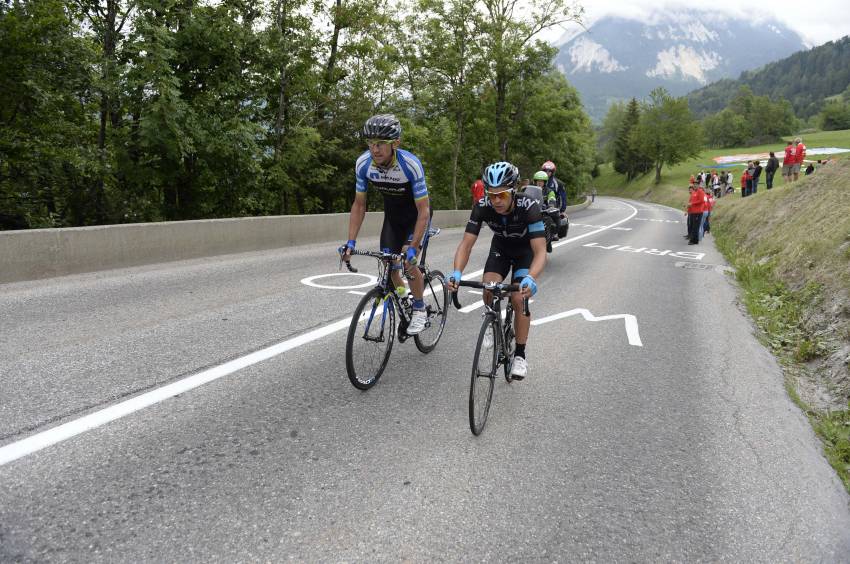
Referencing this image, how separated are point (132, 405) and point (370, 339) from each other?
5.96ft

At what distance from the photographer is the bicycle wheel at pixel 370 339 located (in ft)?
13.8

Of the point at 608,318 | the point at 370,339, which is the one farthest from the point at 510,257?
the point at 608,318

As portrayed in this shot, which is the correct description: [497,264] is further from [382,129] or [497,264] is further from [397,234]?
[382,129]

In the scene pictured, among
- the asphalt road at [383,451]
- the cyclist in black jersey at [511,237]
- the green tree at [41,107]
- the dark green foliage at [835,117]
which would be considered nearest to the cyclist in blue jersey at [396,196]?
the cyclist in black jersey at [511,237]

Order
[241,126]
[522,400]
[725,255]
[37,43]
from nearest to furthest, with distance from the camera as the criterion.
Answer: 1. [522,400]
2. [37,43]
3. [241,126]
4. [725,255]

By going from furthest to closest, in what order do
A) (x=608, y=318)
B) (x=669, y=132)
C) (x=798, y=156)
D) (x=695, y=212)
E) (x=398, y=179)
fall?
1. (x=669, y=132)
2. (x=798, y=156)
3. (x=695, y=212)
4. (x=608, y=318)
5. (x=398, y=179)

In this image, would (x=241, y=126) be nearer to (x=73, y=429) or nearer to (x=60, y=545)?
(x=73, y=429)

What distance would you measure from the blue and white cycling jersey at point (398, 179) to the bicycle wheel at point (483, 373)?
1500 mm

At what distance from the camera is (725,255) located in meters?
15.8

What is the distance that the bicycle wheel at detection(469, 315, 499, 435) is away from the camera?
12.0ft

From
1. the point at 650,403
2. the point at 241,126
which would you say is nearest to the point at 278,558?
the point at 650,403

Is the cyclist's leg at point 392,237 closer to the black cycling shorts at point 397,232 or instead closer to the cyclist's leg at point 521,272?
the black cycling shorts at point 397,232

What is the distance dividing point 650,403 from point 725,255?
13.4m

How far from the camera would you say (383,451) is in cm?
340
